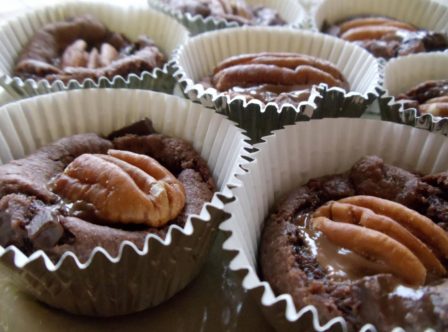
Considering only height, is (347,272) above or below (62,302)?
above

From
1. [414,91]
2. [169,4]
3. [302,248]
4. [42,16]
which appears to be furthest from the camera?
[169,4]

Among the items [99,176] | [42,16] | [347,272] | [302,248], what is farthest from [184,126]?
[42,16]

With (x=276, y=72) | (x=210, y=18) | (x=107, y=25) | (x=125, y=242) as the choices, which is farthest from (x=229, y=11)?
(x=125, y=242)

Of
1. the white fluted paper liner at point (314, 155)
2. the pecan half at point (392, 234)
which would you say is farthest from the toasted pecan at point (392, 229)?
the white fluted paper liner at point (314, 155)

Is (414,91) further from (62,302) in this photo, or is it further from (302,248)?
(62,302)

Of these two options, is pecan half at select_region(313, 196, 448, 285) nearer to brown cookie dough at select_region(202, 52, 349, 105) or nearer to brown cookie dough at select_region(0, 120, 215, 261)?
brown cookie dough at select_region(0, 120, 215, 261)

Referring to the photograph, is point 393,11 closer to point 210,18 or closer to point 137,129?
point 210,18
